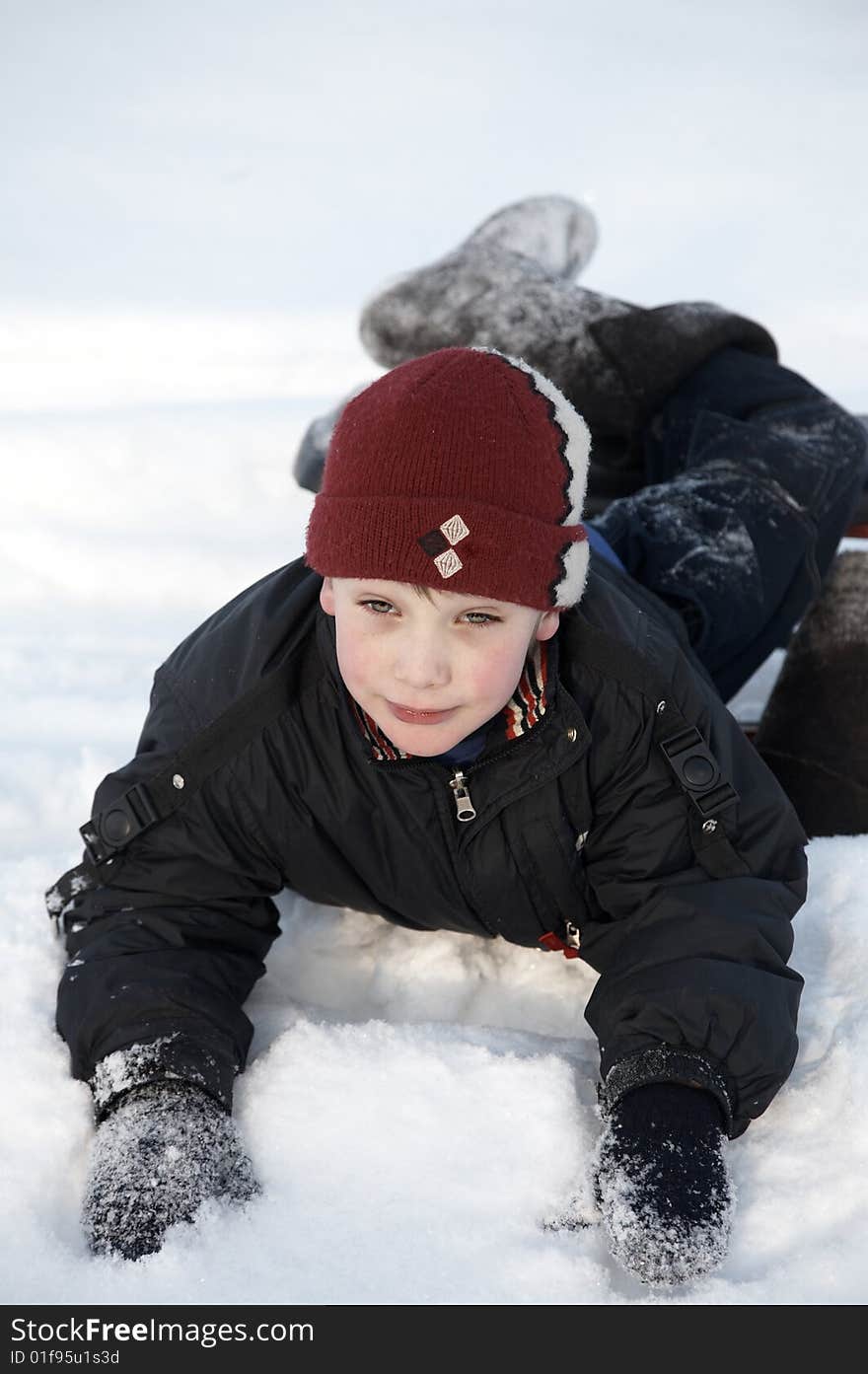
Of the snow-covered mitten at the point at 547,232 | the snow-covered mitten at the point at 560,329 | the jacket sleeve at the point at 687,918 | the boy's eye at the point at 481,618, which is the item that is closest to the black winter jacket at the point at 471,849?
the jacket sleeve at the point at 687,918

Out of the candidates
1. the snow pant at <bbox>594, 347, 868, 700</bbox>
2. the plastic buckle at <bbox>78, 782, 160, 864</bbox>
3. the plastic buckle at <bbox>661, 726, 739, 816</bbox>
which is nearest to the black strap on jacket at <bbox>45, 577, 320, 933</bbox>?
the plastic buckle at <bbox>78, 782, 160, 864</bbox>

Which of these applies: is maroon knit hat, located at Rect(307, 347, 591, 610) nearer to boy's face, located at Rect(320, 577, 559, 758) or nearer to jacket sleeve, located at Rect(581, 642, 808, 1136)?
boy's face, located at Rect(320, 577, 559, 758)

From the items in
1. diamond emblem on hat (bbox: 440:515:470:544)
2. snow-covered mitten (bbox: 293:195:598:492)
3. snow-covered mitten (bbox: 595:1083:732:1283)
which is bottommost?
snow-covered mitten (bbox: 595:1083:732:1283)

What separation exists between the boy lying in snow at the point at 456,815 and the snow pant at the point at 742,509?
198mm

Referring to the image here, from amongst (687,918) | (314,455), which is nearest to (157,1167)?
(687,918)

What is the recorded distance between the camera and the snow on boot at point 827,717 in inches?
61.8

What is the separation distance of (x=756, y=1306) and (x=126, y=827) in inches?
24.0

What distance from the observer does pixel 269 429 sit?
3576 millimetres

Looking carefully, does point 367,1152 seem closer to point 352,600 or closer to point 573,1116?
point 573,1116

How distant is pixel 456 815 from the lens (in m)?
1.12

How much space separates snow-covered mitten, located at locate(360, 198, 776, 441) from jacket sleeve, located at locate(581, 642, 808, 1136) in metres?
0.82

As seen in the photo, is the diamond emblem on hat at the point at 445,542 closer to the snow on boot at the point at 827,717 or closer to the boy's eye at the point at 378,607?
the boy's eye at the point at 378,607

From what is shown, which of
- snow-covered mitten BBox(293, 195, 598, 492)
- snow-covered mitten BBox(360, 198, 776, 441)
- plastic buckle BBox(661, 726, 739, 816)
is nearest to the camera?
plastic buckle BBox(661, 726, 739, 816)

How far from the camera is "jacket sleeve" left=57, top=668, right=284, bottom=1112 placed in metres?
1.02
